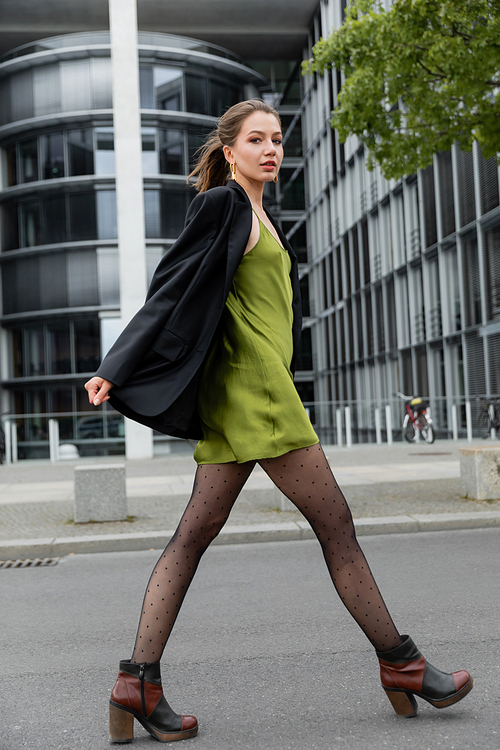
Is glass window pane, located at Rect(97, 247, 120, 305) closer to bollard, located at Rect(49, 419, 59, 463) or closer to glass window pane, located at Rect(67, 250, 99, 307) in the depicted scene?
glass window pane, located at Rect(67, 250, 99, 307)

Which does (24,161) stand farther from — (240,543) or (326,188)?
(240,543)

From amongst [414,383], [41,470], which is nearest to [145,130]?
[414,383]

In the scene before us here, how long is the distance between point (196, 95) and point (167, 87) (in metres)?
1.20

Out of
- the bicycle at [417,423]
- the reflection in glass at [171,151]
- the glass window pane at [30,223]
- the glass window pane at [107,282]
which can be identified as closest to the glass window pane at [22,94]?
the glass window pane at [30,223]

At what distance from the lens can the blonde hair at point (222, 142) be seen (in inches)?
110

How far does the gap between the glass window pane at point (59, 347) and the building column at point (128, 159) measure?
9.30 meters

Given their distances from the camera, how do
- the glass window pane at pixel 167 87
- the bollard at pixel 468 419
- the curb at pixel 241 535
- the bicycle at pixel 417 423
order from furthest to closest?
1. the glass window pane at pixel 167 87
2. the bicycle at pixel 417 423
3. the bollard at pixel 468 419
4. the curb at pixel 241 535

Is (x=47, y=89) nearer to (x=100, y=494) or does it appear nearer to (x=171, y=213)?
(x=171, y=213)

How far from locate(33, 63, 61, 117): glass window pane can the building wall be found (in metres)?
11.0

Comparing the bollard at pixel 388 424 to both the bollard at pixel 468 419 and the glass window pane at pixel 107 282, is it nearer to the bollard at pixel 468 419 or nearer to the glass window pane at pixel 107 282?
the bollard at pixel 468 419

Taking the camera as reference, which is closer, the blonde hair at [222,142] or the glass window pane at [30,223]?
the blonde hair at [222,142]

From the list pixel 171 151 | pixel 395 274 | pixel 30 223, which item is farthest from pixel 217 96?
pixel 395 274

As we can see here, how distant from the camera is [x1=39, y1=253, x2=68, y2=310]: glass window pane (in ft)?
96.9

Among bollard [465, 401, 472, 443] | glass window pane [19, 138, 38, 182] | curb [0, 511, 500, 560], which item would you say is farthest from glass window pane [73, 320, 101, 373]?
curb [0, 511, 500, 560]
